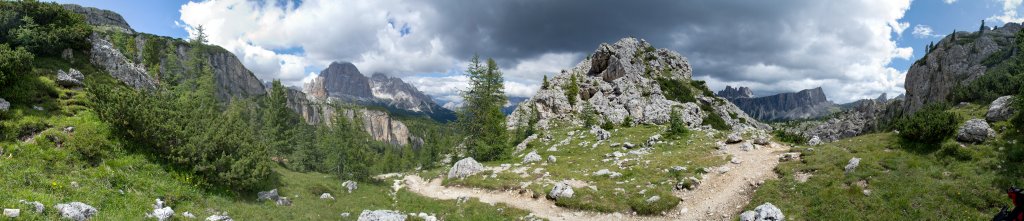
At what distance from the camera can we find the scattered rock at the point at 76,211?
14.1m

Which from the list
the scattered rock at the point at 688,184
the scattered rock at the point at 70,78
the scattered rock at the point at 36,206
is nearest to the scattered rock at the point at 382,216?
the scattered rock at the point at 36,206

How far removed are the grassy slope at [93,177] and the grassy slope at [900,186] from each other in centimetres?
1527

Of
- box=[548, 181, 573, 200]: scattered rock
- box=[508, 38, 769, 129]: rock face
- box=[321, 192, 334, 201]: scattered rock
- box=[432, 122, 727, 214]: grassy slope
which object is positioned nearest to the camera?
box=[432, 122, 727, 214]: grassy slope

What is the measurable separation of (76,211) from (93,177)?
583cm

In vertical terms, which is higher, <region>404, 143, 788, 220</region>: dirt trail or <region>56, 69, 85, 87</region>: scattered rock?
<region>56, 69, 85, 87</region>: scattered rock

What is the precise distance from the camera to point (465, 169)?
3894cm

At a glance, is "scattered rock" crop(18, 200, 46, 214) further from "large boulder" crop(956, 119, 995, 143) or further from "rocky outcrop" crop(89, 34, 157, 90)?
"large boulder" crop(956, 119, 995, 143)

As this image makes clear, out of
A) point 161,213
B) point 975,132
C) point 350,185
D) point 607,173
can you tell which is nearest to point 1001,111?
point 975,132

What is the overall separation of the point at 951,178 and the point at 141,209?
122 ft

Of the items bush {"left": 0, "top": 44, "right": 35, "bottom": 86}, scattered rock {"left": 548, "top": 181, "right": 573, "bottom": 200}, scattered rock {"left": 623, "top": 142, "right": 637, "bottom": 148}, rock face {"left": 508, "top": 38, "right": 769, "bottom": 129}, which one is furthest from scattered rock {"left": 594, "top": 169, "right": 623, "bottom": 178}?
bush {"left": 0, "top": 44, "right": 35, "bottom": 86}

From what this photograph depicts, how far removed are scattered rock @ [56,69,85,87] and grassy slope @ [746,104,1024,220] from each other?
4525 centimetres

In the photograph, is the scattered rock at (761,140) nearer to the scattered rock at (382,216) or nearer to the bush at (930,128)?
the bush at (930,128)

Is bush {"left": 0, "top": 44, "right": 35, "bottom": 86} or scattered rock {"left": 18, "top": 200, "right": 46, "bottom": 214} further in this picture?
bush {"left": 0, "top": 44, "right": 35, "bottom": 86}

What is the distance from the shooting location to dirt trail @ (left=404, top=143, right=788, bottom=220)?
22031mm
